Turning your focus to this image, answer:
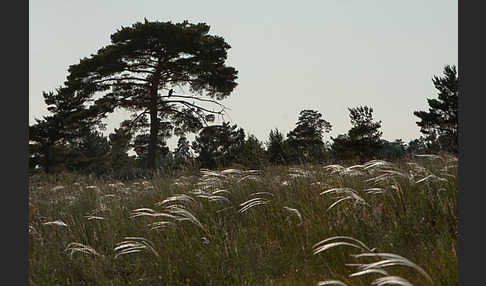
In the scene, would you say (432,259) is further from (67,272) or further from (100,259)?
(67,272)

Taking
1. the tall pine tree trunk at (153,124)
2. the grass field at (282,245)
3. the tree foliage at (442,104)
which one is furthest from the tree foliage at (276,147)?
the tree foliage at (442,104)

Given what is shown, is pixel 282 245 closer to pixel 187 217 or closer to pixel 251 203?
pixel 187 217

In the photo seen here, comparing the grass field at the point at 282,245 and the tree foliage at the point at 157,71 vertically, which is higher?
the tree foliage at the point at 157,71

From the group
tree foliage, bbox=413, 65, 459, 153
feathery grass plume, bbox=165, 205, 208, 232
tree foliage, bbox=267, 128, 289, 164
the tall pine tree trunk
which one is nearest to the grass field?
feathery grass plume, bbox=165, 205, 208, 232

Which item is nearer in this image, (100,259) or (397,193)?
(100,259)

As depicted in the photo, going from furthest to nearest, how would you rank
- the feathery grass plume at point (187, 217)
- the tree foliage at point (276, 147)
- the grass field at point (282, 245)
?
1. the tree foliage at point (276, 147)
2. the feathery grass plume at point (187, 217)
3. the grass field at point (282, 245)

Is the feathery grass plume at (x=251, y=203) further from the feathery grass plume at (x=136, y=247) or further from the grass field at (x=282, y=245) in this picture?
the feathery grass plume at (x=136, y=247)

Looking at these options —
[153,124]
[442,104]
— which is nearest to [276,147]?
[153,124]

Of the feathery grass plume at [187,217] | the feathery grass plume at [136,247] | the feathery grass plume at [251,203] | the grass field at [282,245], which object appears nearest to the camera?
the grass field at [282,245]

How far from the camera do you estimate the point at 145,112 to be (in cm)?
2959

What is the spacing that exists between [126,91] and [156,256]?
27.5 m

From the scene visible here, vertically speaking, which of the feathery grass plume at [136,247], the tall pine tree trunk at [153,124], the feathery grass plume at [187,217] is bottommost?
the feathery grass plume at [136,247]

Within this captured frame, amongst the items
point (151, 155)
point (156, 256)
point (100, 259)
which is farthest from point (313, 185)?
point (151, 155)

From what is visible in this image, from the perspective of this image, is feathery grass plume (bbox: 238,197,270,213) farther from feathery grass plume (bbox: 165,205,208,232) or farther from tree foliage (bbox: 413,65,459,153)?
tree foliage (bbox: 413,65,459,153)
